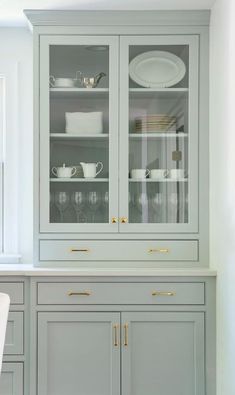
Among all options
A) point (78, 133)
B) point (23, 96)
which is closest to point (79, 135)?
point (78, 133)

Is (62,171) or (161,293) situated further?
(62,171)

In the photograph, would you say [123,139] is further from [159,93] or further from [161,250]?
[161,250]

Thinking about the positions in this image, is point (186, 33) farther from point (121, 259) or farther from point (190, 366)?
point (190, 366)

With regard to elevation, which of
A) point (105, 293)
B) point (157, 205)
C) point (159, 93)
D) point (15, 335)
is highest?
point (159, 93)

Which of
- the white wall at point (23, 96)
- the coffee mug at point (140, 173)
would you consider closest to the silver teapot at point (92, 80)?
the white wall at point (23, 96)

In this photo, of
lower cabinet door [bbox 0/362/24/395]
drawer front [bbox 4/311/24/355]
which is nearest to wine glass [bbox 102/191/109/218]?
drawer front [bbox 4/311/24/355]

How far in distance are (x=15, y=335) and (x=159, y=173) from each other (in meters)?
1.25

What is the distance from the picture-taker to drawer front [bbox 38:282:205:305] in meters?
3.41

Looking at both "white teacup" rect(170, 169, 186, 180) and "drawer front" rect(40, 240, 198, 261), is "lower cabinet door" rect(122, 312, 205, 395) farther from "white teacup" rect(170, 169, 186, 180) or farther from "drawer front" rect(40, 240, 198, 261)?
"white teacup" rect(170, 169, 186, 180)

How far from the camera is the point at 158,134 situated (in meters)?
3.66

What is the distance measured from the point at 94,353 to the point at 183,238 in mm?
833

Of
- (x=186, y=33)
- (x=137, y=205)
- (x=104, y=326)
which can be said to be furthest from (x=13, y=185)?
(x=186, y=33)

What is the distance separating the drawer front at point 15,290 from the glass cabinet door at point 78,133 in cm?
39

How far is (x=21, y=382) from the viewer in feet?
11.2
